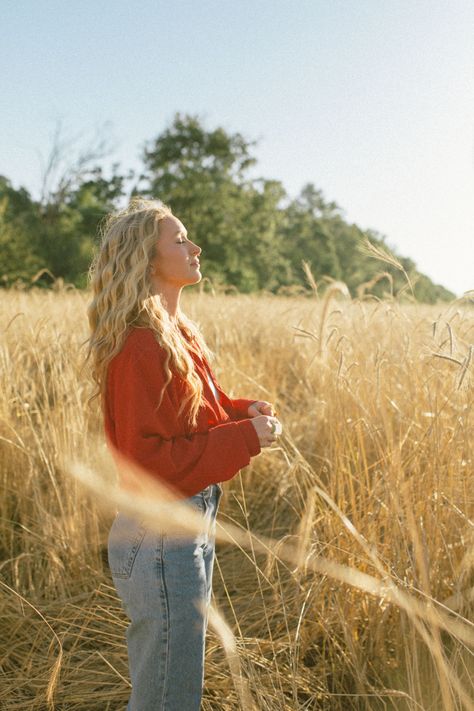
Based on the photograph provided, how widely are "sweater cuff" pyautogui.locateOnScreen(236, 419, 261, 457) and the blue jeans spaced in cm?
15

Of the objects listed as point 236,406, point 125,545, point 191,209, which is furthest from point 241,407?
point 191,209

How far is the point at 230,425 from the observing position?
3.93 feet

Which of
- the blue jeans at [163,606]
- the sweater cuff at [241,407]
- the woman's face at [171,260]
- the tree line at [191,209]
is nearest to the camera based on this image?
the blue jeans at [163,606]

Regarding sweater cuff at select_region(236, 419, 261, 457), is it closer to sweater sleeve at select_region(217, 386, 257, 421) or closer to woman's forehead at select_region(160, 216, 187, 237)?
sweater sleeve at select_region(217, 386, 257, 421)

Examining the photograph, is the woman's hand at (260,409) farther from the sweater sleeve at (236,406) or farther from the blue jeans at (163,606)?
the blue jeans at (163,606)

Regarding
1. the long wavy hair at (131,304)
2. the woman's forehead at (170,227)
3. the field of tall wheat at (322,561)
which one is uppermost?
the woman's forehead at (170,227)

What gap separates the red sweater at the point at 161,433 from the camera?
45.5 inches

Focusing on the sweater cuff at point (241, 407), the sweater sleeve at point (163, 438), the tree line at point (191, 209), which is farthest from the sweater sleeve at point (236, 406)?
the tree line at point (191, 209)

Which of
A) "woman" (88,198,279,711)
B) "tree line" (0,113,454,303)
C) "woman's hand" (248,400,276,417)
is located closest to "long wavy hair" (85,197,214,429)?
"woman" (88,198,279,711)

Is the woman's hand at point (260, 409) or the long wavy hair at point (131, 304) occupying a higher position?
the long wavy hair at point (131, 304)

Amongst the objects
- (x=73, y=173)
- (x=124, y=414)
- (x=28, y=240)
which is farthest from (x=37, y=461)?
(x=73, y=173)

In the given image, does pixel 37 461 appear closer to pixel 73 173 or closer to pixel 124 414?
pixel 124 414

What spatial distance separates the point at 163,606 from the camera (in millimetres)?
1146

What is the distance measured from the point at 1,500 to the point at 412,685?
1.66 meters
